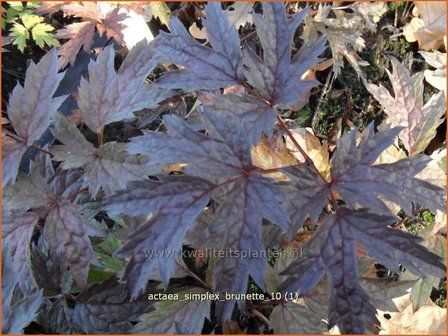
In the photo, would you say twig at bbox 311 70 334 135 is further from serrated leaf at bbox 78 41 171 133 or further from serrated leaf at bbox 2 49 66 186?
serrated leaf at bbox 2 49 66 186

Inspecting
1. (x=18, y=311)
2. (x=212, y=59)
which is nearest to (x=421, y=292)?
(x=212, y=59)

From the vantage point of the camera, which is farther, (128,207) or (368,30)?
(368,30)

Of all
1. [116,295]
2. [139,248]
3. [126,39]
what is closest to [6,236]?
[116,295]

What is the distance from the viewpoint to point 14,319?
119 centimetres

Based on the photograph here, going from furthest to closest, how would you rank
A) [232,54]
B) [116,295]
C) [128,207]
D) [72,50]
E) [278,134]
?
[72,50] < [278,134] < [116,295] < [232,54] < [128,207]

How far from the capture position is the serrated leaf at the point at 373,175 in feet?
3.73

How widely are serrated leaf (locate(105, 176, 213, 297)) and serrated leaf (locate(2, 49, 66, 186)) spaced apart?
379mm

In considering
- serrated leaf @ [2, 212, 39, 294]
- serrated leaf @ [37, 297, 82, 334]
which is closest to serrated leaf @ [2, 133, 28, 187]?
serrated leaf @ [2, 212, 39, 294]

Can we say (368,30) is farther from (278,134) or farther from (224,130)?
(224,130)

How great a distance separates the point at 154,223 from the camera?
3.66ft

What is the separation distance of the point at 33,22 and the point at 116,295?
1230 mm

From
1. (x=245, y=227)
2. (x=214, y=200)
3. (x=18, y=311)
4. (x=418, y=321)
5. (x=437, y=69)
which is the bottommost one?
(x=418, y=321)

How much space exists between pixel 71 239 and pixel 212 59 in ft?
2.08

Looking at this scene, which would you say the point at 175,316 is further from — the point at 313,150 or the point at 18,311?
the point at 313,150
